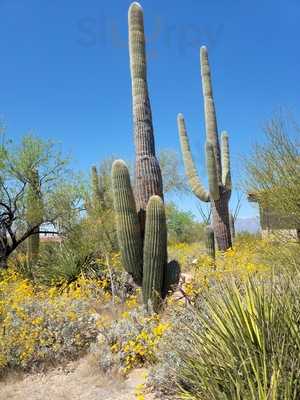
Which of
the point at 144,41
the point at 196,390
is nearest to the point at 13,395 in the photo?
the point at 196,390

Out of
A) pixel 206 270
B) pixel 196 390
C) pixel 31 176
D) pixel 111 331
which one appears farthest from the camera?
pixel 31 176

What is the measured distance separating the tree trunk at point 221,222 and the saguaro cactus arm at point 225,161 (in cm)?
49

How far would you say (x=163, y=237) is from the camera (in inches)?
285

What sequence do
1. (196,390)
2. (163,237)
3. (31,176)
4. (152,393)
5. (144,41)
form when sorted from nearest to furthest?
(196,390)
(152,393)
(163,237)
(144,41)
(31,176)

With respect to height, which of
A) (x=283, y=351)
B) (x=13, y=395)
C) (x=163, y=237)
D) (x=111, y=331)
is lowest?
(x=13, y=395)

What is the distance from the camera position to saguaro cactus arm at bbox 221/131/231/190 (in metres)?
13.9

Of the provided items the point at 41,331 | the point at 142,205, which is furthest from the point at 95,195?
the point at 41,331

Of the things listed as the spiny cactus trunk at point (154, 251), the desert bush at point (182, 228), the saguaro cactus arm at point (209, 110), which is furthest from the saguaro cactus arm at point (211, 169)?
the desert bush at point (182, 228)

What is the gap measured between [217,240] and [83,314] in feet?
26.5

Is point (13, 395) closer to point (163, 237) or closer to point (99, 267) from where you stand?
point (163, 237)

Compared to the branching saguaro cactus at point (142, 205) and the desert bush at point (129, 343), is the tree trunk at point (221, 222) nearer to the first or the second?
the branching saguaro cactus at point (142, 205)

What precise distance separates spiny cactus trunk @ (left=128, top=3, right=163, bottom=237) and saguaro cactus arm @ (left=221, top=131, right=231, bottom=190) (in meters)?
6.05

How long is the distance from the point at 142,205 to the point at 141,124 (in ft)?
5.36

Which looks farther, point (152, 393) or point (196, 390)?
point (152, 393)
